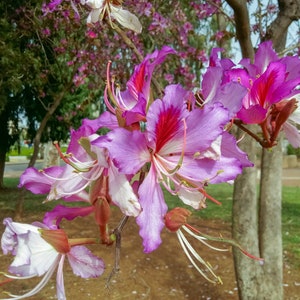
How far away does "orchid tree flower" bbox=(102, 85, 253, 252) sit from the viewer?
1.92ft

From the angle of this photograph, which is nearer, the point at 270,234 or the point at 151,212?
the point at 151,212

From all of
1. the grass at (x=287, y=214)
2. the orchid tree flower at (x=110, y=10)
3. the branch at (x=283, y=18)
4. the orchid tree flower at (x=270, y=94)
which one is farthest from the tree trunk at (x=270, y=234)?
the orchid tree flower at (x=270, y=94)

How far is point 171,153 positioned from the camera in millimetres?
628

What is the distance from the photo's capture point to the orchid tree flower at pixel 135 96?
0.61m

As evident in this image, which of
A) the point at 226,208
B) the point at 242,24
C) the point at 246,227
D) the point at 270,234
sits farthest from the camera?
the point at 226,208

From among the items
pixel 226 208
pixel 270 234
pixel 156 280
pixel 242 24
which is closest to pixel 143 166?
pixel 242 24

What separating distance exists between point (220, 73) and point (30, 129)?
1238 cm

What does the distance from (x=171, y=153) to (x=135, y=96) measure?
0.14 m

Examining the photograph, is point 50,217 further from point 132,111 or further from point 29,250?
point 132,111

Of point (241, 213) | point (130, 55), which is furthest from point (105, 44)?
point (241, 213)

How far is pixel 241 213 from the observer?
12.3 feet

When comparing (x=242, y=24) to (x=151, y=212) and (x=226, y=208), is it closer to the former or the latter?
(x=151, y=212)

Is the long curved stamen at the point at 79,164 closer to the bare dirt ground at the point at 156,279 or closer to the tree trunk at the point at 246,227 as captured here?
the tree trunk at the point at 246,227

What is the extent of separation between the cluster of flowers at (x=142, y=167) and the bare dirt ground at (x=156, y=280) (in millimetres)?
3540
